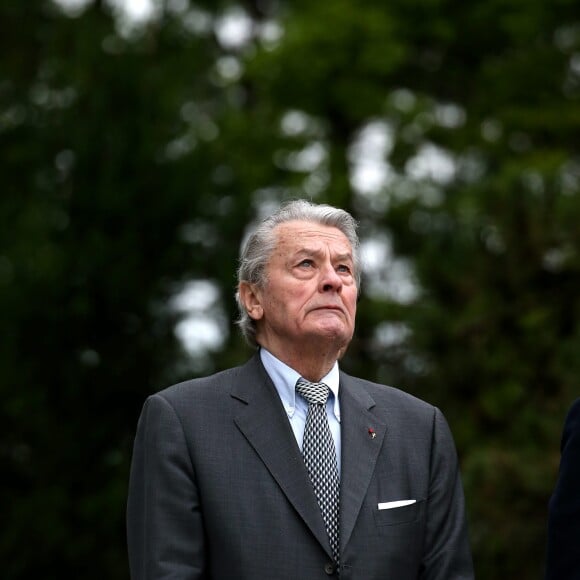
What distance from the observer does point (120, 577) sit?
14461 millimetres

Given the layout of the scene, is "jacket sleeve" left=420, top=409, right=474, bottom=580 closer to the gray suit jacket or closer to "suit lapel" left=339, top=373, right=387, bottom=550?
the gray suit jacket

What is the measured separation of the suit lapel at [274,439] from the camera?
4188mm

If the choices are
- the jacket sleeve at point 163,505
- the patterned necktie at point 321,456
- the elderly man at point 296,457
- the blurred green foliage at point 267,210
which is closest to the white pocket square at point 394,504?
the elderly man at point 296,457

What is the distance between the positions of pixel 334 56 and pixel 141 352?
224 inches

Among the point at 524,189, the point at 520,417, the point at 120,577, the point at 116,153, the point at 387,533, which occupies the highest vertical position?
the point at 116,153

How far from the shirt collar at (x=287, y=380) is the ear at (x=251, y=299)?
148 mm

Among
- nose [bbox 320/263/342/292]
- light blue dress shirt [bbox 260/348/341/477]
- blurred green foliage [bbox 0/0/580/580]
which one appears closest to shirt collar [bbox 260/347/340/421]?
light blue dress shirt [bbox 260/348/341/477]

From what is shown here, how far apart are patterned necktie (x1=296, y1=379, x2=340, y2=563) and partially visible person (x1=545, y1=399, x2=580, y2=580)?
749 millimetres

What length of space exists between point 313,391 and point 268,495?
0.43 m

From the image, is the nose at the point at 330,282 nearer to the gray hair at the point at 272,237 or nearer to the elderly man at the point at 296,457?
the elderly man at the point at 296,457

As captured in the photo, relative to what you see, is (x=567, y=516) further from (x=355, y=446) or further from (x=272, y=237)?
(x=272, y=237)

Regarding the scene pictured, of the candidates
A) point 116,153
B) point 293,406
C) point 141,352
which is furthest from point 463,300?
point 293,406

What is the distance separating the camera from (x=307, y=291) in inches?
174

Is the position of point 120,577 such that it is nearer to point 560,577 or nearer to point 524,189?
point 524,189
